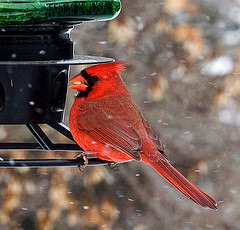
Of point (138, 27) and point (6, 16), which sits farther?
point (138, 27)

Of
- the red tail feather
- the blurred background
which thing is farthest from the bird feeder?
the blurred background

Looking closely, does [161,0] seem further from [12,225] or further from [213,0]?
[12,225]

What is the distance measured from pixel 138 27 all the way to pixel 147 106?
49 cm

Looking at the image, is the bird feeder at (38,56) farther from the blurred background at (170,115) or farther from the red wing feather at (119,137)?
the blurred background at (170,115)

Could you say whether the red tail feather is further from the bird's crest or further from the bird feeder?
the bird's crest

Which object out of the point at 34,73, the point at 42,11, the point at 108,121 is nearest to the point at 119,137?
the point at 108,121

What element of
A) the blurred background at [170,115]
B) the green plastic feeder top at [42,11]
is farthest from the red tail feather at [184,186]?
the blurred background at [170,115]

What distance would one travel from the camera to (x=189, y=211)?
196 inches

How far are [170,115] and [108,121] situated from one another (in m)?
2.01

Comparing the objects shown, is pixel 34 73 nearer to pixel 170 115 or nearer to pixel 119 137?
pixel 119 137

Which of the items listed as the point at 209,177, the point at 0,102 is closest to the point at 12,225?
the point at 209,177

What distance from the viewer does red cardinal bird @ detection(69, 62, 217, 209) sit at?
2.74 meters

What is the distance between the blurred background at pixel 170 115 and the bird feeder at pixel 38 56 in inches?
71.8

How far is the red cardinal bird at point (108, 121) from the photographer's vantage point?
2736mm
